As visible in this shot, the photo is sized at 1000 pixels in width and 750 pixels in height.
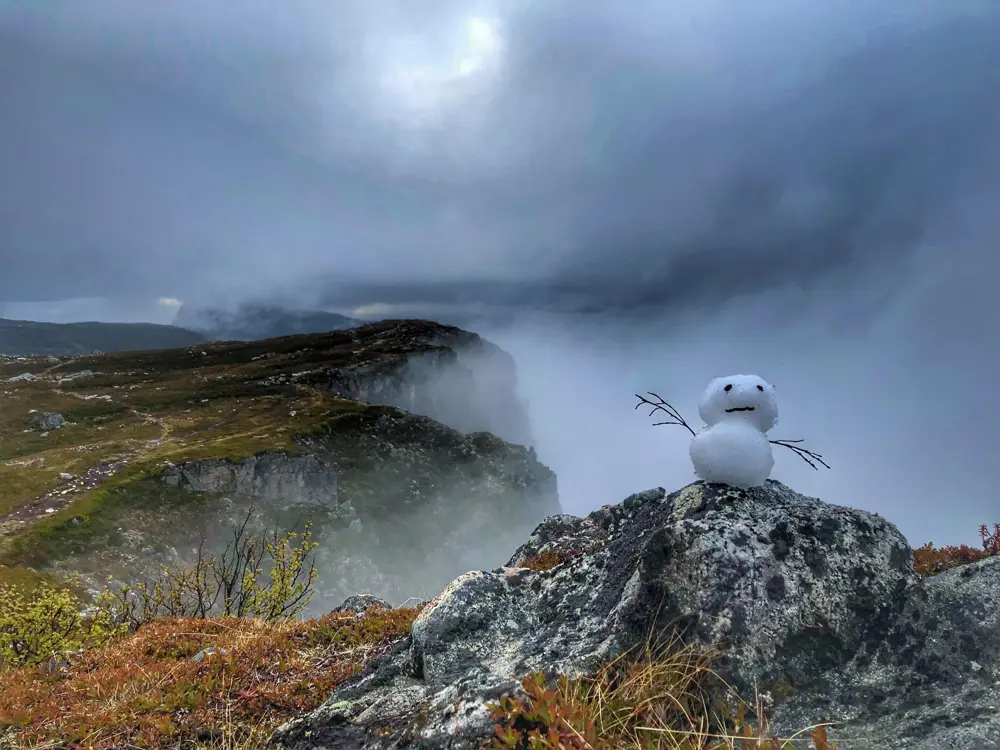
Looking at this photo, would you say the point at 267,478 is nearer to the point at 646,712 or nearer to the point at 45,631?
the point at 45,631

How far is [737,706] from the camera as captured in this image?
443 cm

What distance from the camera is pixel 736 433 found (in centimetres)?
638

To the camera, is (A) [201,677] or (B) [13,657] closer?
(A) [201,677]

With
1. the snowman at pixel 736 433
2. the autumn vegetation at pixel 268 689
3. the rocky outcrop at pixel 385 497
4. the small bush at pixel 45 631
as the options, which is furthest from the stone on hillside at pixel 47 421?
the snowman at pixel 736 433

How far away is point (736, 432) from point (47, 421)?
4736 inches

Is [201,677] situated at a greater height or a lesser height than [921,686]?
lesser

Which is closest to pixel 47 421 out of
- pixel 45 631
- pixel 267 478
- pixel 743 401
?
pixel 267 478

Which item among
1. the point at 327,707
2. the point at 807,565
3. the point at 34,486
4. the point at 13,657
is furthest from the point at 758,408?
the point at 34,486

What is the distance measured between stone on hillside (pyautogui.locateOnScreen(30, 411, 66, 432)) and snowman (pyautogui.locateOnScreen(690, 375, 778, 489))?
117360mm

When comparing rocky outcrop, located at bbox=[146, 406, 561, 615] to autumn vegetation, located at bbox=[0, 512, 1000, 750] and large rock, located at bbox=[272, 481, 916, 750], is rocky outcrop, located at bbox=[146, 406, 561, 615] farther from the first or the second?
large rock, located at bbox=[272, 481, 916, 750]

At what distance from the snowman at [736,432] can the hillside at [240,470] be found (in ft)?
204

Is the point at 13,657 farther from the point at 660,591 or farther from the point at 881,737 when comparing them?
the point at 881,737

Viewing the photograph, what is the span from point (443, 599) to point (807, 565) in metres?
4.21

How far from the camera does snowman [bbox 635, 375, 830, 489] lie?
6344 millimetres
